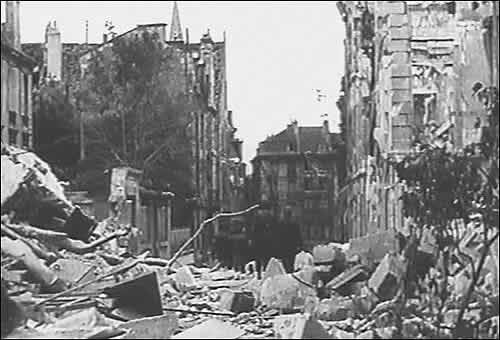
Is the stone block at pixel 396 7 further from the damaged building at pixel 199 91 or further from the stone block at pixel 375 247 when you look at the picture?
the stone block at pixel 375 247

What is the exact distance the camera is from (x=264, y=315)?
13570 mm

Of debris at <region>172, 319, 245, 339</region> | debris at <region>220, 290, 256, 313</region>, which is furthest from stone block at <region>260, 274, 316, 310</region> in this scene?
debris at <region>172, 319, 245, 339</region>

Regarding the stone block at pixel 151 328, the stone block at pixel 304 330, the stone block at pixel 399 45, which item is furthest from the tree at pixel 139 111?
the stone block at pixel 304 330

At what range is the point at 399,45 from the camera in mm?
22625

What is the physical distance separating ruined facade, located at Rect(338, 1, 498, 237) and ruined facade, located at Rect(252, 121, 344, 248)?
22584mm

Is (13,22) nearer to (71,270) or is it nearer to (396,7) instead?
(396,7)

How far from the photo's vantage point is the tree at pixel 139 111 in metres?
36.5

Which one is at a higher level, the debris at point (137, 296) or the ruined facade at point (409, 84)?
the ruined facade at point (409, 84)

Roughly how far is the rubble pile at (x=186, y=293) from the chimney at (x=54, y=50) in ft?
90.0

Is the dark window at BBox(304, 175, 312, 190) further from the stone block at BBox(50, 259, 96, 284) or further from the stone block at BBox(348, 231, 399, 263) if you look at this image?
the stone block at BBox(50, 259, 96, 284)

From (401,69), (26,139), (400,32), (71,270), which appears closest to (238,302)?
(71,270)

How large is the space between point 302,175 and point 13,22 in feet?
139

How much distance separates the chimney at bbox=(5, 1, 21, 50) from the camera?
1534cm

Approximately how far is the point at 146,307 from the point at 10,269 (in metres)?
1.67
